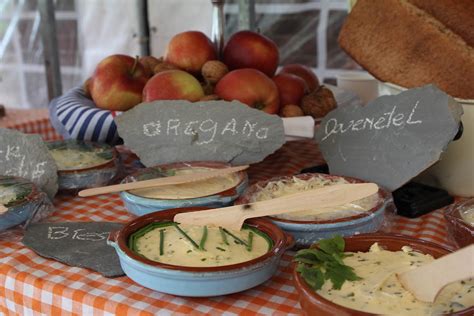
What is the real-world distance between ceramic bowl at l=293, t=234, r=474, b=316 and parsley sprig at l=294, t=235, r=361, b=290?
0.01m

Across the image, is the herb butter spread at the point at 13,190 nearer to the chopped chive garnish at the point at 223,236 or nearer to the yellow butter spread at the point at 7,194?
the yellow butter spread at the point at 7,194

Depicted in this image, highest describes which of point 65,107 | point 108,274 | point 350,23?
point 350,23

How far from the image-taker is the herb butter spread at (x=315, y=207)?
2.63ft

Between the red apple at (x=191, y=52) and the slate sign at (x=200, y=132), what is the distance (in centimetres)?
19

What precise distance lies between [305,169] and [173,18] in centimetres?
197

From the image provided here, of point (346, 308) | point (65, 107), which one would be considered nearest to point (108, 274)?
point (346, 308)

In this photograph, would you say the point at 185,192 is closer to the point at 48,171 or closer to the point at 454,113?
the point at 48,171

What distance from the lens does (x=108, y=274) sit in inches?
29.6

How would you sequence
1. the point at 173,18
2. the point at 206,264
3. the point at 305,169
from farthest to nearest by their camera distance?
the point at 173,18 → the point at 305,169 → the point at 206,264

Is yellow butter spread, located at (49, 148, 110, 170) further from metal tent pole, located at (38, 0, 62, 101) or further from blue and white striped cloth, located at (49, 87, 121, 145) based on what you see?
metal tent pole, located at (38, 0, 62, 101)

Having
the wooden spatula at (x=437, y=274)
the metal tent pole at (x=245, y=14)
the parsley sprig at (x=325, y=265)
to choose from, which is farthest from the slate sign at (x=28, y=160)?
the metal tent pole at (x=245, y=14)

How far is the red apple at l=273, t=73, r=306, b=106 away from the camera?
1.23 metres

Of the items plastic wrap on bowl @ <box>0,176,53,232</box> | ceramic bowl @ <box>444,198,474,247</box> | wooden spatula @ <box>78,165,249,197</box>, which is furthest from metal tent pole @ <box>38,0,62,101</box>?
ceramic bowl @ <box>444,198,474,247</box>

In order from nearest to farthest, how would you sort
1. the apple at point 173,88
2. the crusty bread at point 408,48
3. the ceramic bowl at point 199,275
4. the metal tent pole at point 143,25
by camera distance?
the ceramic bowl at point 199,275 < the crusty bread at point 408,48 < the apple at point 173,88 < the metal tent pole at point 143,25
